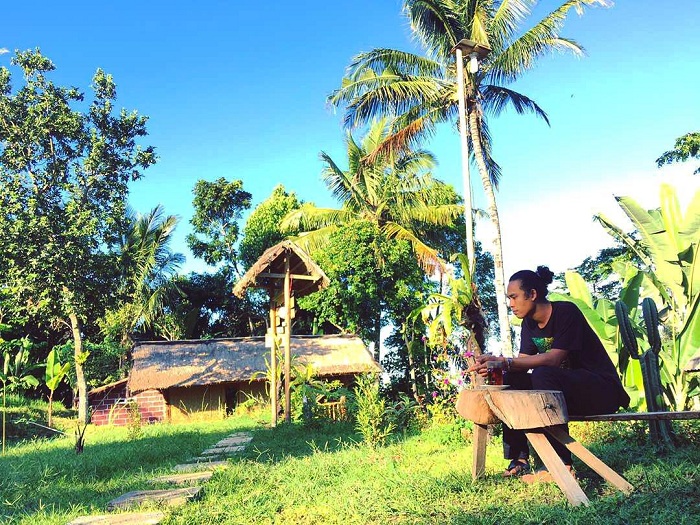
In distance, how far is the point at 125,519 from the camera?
3.08 meters

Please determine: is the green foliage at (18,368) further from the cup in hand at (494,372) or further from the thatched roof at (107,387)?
the cup in hand at (494,372)

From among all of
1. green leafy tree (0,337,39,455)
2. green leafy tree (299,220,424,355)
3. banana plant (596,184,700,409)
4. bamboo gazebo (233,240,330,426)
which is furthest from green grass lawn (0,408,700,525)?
green leafy tree (299,220,424,355)

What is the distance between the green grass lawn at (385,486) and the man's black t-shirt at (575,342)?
25.2 inches

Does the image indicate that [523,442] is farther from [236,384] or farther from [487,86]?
[236,384]

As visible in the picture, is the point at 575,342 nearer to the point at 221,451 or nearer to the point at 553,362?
the point at 553,362

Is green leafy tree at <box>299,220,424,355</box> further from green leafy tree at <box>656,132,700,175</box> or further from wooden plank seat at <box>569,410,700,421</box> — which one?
wooden plank seat at <box>569,410,700,421</box>

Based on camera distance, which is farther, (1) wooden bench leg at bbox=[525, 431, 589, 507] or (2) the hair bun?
(2) the hair bun

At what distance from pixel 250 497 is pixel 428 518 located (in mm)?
1488

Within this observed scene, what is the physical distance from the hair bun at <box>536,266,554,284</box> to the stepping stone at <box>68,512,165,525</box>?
2.80 m

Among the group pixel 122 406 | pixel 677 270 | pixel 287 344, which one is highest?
pixel 677 270

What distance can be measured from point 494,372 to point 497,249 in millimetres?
8178

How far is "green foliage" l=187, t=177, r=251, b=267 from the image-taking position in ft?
72.6

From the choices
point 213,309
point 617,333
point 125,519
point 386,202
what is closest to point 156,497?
point 125,519

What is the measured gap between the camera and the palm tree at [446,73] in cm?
1234
